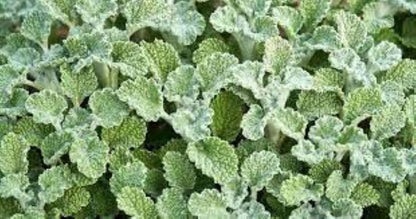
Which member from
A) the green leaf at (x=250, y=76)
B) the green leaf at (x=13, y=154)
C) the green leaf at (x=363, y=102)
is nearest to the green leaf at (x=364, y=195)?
the green leaf at (x=363, y=102)

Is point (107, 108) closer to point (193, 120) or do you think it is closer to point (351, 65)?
point (193, 120)

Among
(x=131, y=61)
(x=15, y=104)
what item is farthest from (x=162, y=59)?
(x=15, y=104)

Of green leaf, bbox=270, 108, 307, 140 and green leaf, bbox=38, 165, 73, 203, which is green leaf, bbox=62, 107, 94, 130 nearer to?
green leaf, bbox=38, 165, 73, 203

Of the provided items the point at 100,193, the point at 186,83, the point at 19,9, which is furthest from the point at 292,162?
the point at 19,9

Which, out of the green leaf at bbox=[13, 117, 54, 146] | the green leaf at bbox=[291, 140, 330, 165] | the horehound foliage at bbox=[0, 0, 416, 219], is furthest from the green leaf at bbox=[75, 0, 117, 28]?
the green leaf at bbox=[291, 140, 330, 165]

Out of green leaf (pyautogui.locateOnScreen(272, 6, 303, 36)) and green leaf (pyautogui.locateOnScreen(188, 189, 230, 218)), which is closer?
green leaf (pyautogui.locateOnScreen(188, 189, 230, 218))

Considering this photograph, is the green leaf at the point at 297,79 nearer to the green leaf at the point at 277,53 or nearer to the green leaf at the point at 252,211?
the green leaf at the point at 277,53

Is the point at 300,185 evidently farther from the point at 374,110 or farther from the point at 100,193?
the point at 100,193
